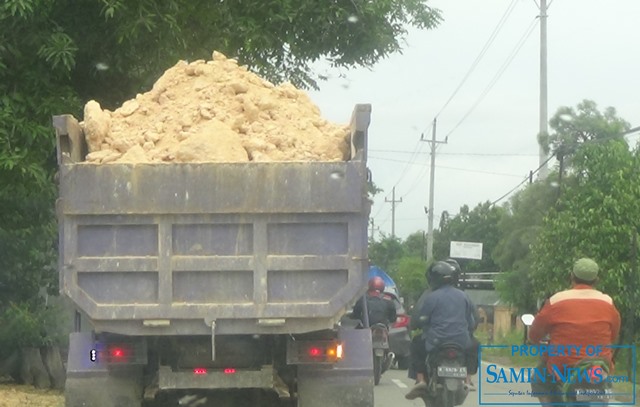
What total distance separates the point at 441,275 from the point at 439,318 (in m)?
0.47

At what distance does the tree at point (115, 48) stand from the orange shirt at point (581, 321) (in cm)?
584

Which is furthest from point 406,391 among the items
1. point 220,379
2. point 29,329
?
point 220,379

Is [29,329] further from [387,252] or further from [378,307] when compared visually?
[387,252]

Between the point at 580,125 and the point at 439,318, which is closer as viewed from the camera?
the point at 439,318

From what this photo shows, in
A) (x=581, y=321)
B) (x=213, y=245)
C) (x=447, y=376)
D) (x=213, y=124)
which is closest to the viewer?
(x=213, y=245)

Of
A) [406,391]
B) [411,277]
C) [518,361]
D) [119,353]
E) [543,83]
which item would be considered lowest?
[518,361]

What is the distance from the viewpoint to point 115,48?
45.5 feet

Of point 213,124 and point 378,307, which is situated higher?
point 213,124

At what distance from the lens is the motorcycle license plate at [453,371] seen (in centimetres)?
1027

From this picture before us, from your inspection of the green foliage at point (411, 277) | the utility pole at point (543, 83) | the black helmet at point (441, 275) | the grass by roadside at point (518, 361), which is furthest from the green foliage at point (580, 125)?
the black helmet at point (441, 275)

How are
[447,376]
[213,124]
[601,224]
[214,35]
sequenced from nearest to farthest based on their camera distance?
[213,124] → [447,376] → [214,35] → [601,224]

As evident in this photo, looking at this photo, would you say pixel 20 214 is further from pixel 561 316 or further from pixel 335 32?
pixel 561 316

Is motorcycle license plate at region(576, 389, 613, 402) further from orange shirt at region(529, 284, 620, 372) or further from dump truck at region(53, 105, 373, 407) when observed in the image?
dump truck at region(53, 105, 373, 407)

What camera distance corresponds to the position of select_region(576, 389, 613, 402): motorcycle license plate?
8.52 m
